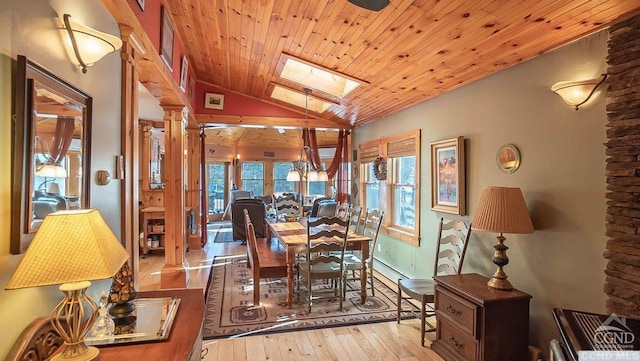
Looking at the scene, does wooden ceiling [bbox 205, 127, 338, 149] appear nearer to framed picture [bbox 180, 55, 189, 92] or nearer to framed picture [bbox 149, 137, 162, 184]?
framed picture [bbox 149, 137, 162, 184]

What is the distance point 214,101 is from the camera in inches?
237

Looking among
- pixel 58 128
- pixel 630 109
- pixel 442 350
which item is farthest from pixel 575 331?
pixel 58 128

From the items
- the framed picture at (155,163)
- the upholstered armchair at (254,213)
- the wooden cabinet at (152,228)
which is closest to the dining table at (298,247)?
the upholstered armchair at (254,213)

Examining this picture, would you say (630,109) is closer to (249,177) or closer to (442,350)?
(442,350)

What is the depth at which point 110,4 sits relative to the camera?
1825 mm

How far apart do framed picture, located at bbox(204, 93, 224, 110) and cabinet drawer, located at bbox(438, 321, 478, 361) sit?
16.2 ft

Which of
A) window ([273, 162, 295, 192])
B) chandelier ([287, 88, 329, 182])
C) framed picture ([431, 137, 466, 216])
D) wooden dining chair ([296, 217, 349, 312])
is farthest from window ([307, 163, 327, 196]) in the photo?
wooden dining chair ([296, 217, 349, 312])

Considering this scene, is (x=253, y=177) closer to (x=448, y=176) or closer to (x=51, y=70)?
(x=448, y=176)

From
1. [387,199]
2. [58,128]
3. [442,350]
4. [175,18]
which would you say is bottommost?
[442,350]

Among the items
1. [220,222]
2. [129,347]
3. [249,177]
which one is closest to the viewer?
[129,347]

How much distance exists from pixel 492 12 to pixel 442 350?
2538 millimetres

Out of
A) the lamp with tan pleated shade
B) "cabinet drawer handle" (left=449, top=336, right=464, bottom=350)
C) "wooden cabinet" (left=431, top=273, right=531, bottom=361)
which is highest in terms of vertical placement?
the lamp with tan pleated shade

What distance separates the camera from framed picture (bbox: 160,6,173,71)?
3.02 meters

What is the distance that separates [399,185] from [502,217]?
2.62 metres
